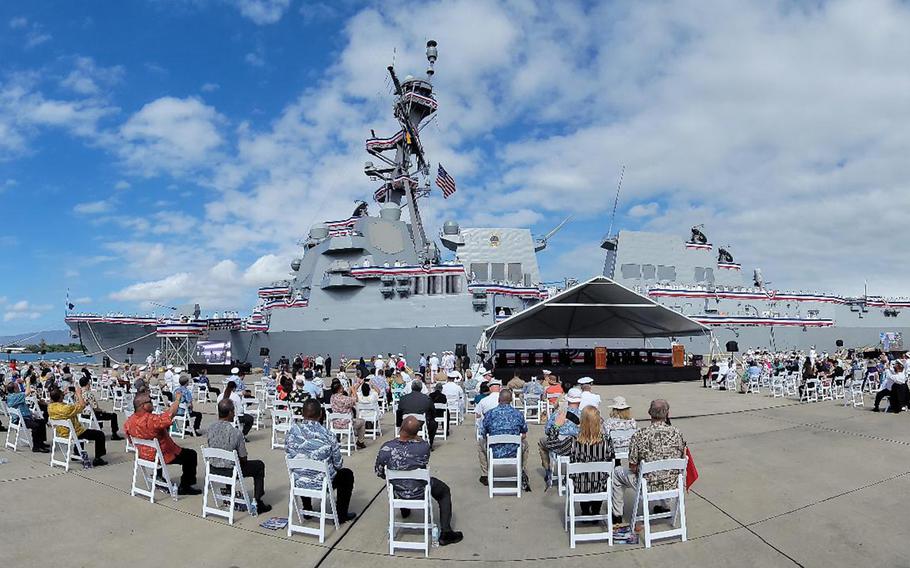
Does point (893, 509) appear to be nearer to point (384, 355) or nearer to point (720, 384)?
point (720, 384)

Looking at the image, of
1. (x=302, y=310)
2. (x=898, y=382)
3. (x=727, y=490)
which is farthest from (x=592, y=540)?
(x=302, y=310)

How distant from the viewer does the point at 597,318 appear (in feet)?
76.1

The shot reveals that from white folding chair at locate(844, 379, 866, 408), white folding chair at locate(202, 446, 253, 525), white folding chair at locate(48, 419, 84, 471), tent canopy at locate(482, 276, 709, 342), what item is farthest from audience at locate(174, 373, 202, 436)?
white folding chair at locate(844, 379, 866, 408)

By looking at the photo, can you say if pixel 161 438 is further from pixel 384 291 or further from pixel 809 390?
pixel 384 291

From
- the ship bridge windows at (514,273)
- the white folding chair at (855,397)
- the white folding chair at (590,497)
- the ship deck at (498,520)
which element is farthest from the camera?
the ship bridge windows at (514,273)

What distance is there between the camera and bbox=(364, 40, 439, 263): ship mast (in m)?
40.8

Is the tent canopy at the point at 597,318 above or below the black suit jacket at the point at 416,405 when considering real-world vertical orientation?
above

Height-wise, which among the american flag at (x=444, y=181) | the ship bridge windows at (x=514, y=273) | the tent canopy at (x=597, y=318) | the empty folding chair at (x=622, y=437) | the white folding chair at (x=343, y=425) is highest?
the american flag at (x=444, y=181)

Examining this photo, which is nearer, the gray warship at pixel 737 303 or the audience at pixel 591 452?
the audience at pixel 591 452

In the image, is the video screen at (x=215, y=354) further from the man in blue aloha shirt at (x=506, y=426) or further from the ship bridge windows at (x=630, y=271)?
the man in blue aloha shirt at (x=506, y=426)

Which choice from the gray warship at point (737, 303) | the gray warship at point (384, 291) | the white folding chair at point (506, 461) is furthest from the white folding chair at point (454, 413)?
the gray warship at point (737, 303)

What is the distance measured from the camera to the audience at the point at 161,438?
598cm

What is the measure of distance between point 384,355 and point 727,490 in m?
25.9

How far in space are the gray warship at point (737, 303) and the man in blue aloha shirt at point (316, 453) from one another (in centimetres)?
3454
